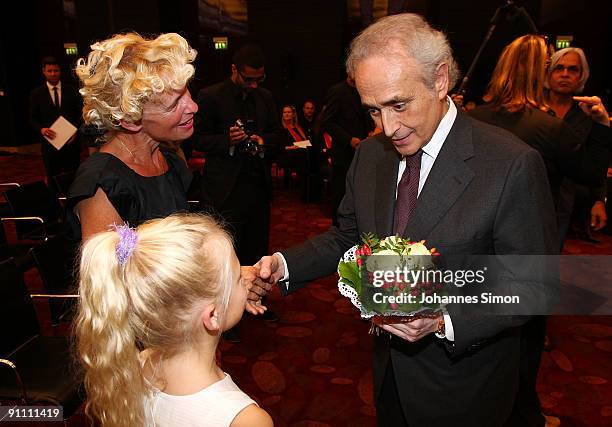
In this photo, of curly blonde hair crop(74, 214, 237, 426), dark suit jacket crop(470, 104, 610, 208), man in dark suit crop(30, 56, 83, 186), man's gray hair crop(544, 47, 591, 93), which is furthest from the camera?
man in dark suit crop(30, 56, 83, 186)

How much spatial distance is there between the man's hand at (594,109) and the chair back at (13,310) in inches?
135

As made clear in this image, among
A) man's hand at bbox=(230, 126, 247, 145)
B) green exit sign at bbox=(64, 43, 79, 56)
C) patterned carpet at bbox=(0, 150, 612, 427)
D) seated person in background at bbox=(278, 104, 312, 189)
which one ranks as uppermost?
green exit sign at bbox=(64, 43, 79, 56)

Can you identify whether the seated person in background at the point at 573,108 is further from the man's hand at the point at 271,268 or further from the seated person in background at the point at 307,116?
the seated person in background at the point at 307,116

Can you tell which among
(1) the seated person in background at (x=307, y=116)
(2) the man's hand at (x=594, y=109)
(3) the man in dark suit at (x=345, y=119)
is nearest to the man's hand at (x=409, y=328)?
(2) the man's hand at (x=594, y=109)

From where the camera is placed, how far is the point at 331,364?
3.58m

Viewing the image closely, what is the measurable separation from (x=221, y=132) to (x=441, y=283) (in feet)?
9.28

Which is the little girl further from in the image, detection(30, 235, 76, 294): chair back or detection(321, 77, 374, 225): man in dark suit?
detection(321, 77, 374, 225): man in dark suit

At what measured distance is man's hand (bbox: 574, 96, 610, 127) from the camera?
10.2ft

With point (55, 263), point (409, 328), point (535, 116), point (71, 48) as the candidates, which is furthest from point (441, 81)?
point (71, 48)

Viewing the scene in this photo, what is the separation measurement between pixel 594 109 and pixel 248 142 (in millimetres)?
2304

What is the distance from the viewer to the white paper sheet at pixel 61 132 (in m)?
6.62

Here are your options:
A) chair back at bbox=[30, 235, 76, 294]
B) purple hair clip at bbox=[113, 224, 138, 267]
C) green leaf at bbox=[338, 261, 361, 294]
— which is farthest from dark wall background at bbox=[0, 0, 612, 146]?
purple hair clip at bbox=[113, 224, 138, 267]

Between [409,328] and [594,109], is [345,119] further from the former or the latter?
[409,328]

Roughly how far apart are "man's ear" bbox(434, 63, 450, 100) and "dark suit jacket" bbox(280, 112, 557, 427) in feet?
0.39
